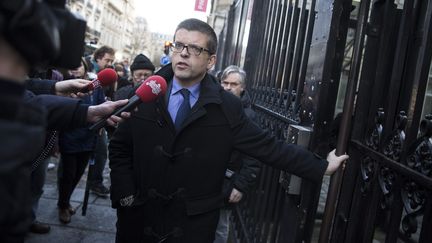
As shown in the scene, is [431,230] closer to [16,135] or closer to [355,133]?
[355,133]

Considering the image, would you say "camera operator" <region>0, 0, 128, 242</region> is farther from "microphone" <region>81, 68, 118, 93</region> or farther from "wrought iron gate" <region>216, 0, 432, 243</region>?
"microphone" <region>81, 68, 118, 93</region>

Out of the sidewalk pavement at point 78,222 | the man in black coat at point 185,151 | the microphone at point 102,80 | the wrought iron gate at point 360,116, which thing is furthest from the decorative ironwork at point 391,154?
the sidewalk pavement at point 78,222

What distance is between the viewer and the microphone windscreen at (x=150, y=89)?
8.14 ft

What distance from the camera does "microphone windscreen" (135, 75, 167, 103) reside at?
248cm

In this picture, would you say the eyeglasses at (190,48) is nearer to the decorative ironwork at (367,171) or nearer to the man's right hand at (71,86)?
the man's right hand at (71,86)

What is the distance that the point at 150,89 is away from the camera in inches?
100

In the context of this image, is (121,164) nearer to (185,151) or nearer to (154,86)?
(185,151)

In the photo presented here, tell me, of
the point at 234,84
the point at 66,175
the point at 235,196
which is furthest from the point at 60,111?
the point at 66,175

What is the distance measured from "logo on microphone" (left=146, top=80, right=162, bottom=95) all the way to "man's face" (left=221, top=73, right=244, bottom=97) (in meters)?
2.01

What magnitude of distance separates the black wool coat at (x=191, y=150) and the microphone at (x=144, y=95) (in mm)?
241

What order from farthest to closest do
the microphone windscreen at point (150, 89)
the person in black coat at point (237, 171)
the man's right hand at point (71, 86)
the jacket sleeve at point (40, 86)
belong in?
1. the person in black coat at point (237, 171)
2. the jacket sleeve at point (40, 86)
3. the man's right hand at point (71, 86)
4. the microphone windscreen at point (150, 89)

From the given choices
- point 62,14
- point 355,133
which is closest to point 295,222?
point 355,133

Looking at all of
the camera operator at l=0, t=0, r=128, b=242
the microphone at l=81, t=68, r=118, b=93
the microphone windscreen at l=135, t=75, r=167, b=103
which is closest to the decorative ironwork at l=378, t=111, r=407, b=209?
the microphone windscreen at l=135, t=75, r=167, b=103

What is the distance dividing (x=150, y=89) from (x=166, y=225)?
0.91 meters
